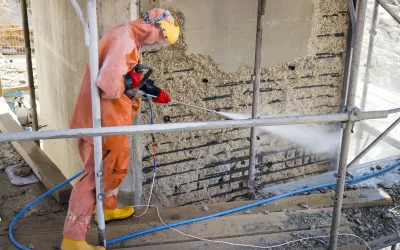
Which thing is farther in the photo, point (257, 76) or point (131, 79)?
point (257, 76)

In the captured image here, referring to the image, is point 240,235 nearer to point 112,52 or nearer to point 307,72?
point 112,52

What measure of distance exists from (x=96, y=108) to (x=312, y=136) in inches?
139

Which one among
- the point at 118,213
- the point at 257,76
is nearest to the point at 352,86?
the point at 257,76

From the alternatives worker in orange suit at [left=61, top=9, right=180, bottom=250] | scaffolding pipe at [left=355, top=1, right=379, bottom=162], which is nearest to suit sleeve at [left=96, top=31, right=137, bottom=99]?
worker in orange suit at [left=61, top=9, right=180, bottom=250]

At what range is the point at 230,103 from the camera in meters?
5.29

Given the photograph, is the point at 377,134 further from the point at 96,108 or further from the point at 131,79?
the point at 96,108

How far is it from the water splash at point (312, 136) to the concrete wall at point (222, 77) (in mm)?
89

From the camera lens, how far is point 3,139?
2.72 m

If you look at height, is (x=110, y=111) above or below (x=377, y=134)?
above

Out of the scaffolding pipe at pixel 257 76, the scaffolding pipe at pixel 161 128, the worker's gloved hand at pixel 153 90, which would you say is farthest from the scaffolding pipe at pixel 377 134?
the worker's gloved hand at pixel 153 90

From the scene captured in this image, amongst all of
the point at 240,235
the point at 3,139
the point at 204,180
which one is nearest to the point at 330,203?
the point at 240,235

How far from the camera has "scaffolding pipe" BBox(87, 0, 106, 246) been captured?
2977 mm

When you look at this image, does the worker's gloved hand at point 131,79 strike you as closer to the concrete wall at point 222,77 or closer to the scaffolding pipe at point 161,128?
the scaffolding pipe at point 161,128

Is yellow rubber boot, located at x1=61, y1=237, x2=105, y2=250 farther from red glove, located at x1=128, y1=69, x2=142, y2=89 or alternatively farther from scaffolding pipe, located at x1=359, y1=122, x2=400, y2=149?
scaffolding pipe, located at x1=359, y1=122, x2=400, y2=149
